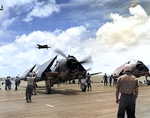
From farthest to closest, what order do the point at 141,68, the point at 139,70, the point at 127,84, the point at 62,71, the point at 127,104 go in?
the point at 141,68
the point at 139,70
the point at 62,71
the point at 127,84
the point at 127,104

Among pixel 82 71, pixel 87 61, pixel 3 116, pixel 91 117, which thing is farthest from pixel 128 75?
pixel 82 71

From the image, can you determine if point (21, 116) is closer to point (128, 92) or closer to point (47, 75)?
point (128, 92)

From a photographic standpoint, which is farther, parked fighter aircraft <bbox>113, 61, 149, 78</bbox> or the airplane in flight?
parked fighter aircraft <bbox>113, 61, 149, 78</bbox>

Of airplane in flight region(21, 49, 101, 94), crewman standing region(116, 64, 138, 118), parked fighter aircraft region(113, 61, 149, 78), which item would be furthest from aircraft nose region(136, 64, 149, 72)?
crewman standing region(116, 64, 138, 118)

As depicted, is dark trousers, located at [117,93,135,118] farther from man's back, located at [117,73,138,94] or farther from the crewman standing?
man's back, located at [117,73,138,94]

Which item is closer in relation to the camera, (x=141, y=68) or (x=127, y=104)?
(x=127, y=104)

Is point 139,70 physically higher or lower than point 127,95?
higher

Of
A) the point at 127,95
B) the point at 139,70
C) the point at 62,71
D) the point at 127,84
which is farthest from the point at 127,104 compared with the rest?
the point at 139,70

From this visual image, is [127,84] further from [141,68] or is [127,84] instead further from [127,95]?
[141,68]

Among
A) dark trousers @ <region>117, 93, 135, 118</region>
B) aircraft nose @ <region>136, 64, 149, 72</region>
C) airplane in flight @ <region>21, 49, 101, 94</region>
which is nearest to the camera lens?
dark trousers @ <region>117, 93, 135, 118</region>

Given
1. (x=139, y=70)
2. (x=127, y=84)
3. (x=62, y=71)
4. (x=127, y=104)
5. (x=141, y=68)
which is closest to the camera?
(x=127, y=104)

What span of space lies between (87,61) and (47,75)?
4682mm

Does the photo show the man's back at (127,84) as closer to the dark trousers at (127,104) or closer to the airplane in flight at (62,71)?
the dark trousers at (127,104)

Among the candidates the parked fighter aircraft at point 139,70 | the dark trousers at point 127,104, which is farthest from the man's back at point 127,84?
the parked fighter aircraft at point 139,70
